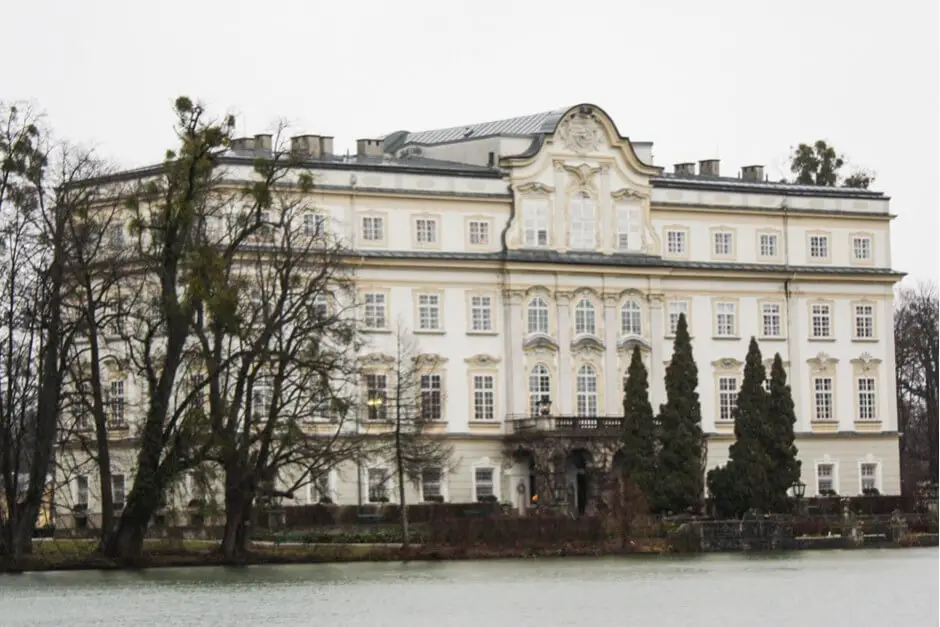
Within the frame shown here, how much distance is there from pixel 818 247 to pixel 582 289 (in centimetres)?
1084

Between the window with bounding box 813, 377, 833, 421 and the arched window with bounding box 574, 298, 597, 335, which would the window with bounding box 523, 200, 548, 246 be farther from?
the window with bounding box 813, 377, 833, 421

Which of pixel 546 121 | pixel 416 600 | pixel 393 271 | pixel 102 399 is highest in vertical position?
pixel 546 121

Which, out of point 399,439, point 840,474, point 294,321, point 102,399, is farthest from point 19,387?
point 840,474

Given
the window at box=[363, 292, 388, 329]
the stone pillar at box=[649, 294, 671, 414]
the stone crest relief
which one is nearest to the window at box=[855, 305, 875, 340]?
the stone pillar at box=[649, 294, 671, 414]

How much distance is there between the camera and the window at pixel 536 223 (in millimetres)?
89812

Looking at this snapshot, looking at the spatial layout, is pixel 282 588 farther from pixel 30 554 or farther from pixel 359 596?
pixel 30 554

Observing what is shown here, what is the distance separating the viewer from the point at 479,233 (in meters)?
89.2

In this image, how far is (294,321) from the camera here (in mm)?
69875

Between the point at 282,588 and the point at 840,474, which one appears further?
the point at 840,474

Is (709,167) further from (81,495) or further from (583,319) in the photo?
(81,495)

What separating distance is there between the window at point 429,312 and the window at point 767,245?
14.0m

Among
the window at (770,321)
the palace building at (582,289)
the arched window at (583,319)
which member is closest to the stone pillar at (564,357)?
the palace building at (582,289)

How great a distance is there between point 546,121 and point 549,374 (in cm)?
962

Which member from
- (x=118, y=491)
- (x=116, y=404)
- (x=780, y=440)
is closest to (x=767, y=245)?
(x=780, y=440)
